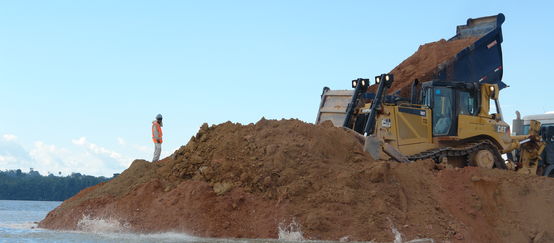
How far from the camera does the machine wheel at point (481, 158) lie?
1706 centimetres

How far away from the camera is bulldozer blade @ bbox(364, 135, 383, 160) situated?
14.9 metres

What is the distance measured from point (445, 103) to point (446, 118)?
1.17ft

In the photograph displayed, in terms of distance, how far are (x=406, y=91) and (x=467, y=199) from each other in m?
5.05

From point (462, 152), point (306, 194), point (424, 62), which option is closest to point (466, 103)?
point (462, 152)

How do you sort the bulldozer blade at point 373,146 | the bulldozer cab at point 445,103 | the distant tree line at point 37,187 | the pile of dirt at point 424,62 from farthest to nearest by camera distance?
the distant tree line at point 37,187
the pile of dirt at point 424,62
the bulldozer cab at point 445,103
the bulldozer blade at point 373,146

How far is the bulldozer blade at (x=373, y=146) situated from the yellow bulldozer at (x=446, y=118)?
0.07ft

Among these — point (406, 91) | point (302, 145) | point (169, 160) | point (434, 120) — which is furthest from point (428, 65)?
point (169, 160)

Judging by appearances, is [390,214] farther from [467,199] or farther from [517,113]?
[517,113]

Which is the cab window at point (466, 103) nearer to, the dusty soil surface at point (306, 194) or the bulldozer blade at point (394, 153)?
the dusty soil surface at point (306, 194)

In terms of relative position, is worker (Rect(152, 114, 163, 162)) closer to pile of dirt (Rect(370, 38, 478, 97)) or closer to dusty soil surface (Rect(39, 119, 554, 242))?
dusty soil surface (Rect(39, 119, 554, 242))

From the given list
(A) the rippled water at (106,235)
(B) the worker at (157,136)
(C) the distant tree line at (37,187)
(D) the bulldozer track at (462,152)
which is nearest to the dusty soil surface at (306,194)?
(A) the rippled water at (106,235)

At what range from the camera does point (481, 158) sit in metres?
17.1

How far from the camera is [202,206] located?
1316 cm

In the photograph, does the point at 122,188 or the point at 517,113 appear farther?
the point at 517,113
